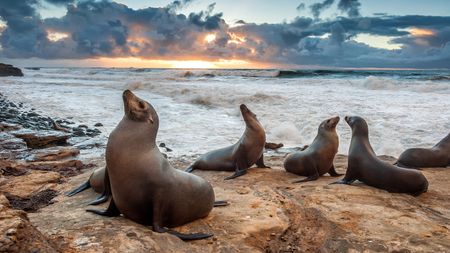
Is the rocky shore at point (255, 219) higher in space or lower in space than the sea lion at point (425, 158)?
higher

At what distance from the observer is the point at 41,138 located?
10.2 meters

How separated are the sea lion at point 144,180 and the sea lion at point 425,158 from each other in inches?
232

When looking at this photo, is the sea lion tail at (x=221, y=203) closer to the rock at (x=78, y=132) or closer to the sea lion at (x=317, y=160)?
the sea lion at (x=317, y=160)

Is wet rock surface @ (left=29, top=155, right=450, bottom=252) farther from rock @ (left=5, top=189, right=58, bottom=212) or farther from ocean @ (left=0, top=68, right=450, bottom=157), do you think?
ocean @ (left=0, top=68, right=450, bottom=157)

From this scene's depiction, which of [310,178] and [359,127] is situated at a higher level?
[359,127]

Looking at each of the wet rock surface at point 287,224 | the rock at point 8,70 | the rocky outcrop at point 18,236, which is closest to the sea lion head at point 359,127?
the wet rock surface at point 287,224

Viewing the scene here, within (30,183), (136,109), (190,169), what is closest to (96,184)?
(30,183)

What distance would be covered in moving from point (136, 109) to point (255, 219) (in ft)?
5.49

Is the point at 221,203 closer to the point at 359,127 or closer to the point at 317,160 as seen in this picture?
the point at 317,160

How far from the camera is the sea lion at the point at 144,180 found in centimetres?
407

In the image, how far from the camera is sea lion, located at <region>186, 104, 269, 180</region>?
834 cm

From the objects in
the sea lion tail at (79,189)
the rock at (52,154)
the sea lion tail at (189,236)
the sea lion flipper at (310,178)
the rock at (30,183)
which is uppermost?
the sea lion tail at (189,236)

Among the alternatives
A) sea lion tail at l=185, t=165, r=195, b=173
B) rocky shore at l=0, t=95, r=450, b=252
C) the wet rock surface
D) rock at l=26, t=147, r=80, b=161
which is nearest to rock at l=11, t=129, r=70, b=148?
rock at l=26, t=147, r=80, b=161

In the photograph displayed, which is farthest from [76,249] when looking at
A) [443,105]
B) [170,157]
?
[443,105]
